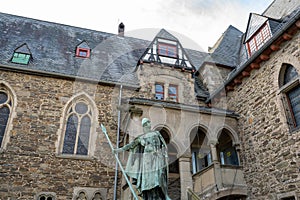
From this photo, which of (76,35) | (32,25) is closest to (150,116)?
(76,35)

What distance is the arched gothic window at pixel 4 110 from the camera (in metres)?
9.10

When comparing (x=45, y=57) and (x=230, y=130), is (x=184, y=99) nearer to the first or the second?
(x=230, y=130)

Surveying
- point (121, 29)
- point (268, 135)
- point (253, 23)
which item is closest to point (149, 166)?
point (268, 135)

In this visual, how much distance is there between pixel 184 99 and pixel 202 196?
4437 millimetres

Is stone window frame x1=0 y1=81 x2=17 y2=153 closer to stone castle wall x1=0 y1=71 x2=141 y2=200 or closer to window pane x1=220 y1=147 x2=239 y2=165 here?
stone castle wall x1=0 y1=71 x2=141 y2=200

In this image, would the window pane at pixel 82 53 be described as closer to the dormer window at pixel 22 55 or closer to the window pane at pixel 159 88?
the dormer window at pixel 22 55

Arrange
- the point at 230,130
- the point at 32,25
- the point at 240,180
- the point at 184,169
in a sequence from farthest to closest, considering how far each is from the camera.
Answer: the point at 32,25, the point at 230,130, the point at 240,180, the point at 184,169

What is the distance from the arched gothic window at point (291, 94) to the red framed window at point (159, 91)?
15.3ft

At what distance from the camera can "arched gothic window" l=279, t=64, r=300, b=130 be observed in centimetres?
786

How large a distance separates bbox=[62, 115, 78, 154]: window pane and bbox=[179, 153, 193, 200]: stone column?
159 inches

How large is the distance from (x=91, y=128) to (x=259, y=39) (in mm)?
7408

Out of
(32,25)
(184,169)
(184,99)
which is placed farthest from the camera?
(32,25)

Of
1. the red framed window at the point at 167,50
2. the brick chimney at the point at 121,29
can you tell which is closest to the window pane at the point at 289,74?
the red framed window at the point at 167,50

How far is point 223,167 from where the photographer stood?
8266mm
